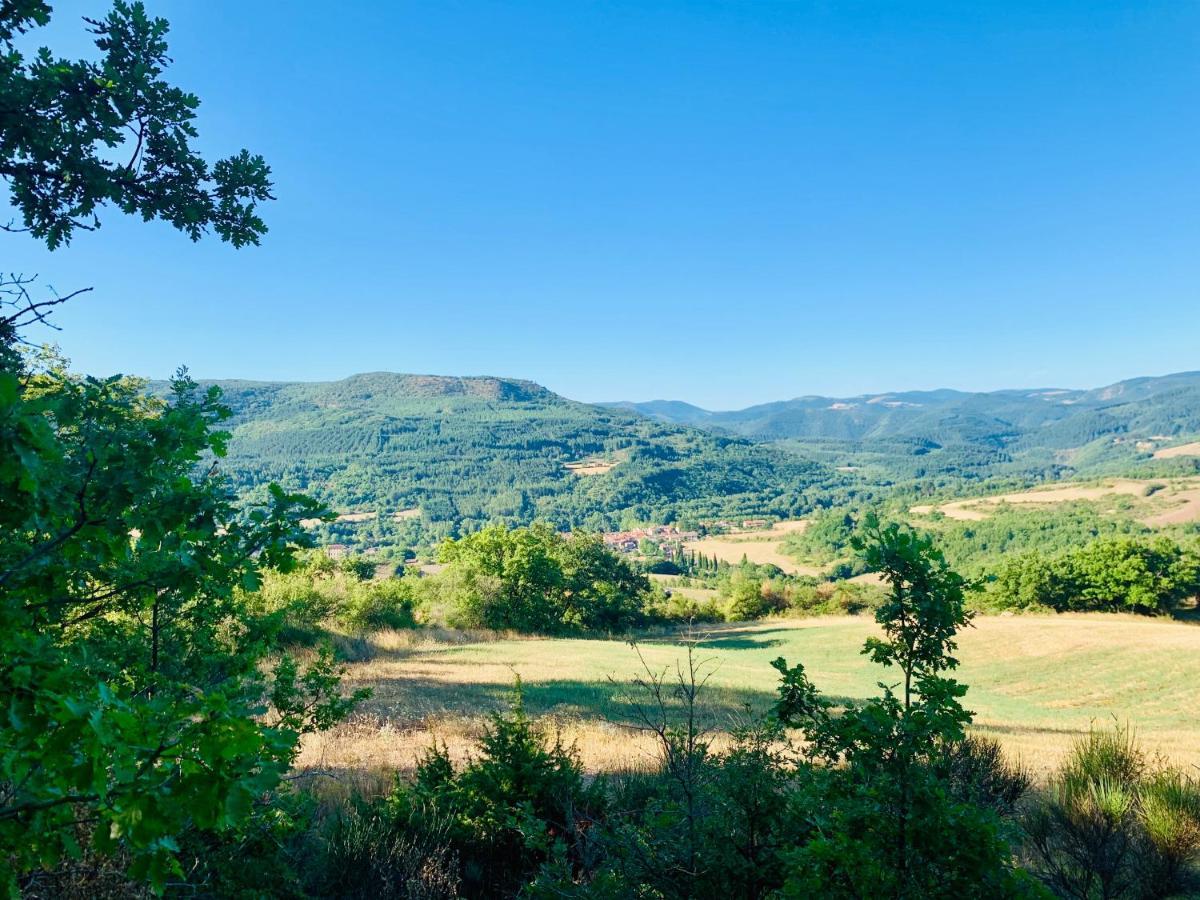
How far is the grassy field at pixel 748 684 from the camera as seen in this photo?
374 inches

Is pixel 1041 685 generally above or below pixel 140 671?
below

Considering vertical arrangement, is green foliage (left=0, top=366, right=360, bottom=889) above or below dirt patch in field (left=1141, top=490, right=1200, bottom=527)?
above

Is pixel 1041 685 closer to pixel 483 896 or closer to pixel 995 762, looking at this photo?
pixel 995 762

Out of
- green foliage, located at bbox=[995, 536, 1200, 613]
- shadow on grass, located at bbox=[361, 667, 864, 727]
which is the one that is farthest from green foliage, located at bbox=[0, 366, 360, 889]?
green foliage, located at bbox=[995, 536, 1200, 613]

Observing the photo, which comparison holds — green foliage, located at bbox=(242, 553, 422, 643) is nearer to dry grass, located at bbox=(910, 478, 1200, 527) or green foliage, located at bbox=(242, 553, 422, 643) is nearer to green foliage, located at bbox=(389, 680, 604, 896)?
green foliage, located at bbox=(389, 680, 604, 896)

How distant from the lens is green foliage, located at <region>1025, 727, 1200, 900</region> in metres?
4.06

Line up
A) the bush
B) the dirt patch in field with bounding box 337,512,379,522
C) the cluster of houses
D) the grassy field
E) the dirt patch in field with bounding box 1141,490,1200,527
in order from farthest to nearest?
the dirt patch in field with bounding box 337,512,379,522
the cluster of houses
the dirt patch in field with bounding box 1141,490,1200,527
the grassy field
the bush

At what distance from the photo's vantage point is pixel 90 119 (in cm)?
490

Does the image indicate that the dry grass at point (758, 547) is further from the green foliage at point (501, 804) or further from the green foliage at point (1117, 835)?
the green foliage at point (501, 804)

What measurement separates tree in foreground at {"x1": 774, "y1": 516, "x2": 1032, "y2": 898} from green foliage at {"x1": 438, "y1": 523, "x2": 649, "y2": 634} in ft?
120

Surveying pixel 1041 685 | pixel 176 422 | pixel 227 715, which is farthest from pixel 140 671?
pixel 1041 685

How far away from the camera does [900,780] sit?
9.50 feet

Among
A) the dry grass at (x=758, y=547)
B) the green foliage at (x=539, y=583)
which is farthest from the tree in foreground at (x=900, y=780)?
the dry grass at (x=758, y=547)

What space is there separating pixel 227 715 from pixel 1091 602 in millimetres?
62095
